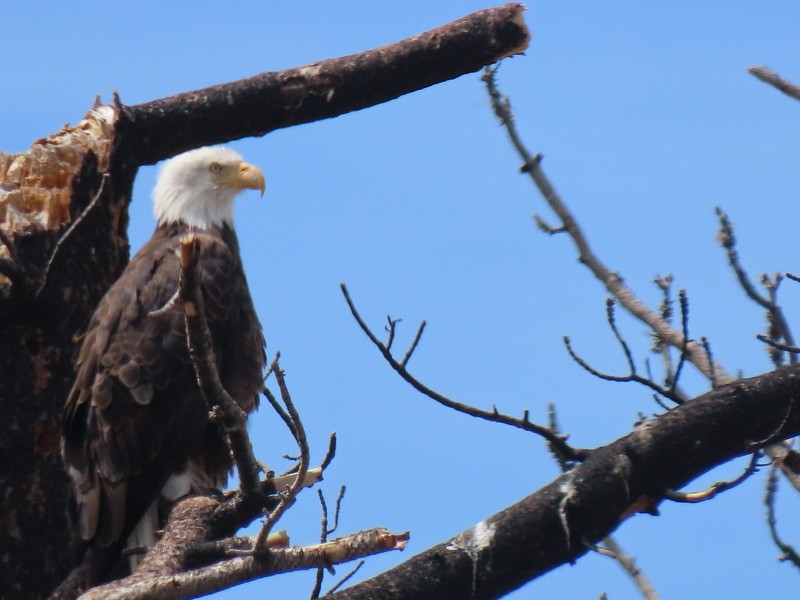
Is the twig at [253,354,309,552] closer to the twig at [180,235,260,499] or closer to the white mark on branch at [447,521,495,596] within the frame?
the twig at [180,235,260,499]

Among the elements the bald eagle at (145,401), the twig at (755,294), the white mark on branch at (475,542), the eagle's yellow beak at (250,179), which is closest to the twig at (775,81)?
the twig at (755,294)

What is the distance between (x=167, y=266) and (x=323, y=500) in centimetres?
173

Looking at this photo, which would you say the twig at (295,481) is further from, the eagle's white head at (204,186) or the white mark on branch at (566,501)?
the eagle's white head at (204,186)

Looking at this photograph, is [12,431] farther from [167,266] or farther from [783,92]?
[783,92]

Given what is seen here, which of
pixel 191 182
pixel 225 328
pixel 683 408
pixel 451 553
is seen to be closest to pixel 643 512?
pixel 683 408

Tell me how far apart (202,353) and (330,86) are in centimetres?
246

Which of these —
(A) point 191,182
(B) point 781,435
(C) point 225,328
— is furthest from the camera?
(A) point 191,182

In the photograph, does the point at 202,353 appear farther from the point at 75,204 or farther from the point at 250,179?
the point at 250,179

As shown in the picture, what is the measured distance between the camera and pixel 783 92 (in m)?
3.77

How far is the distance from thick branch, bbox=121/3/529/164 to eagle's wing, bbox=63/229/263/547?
0.75 m

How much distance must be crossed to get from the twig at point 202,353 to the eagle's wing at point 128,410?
1583 mm

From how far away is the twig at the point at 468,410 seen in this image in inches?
143

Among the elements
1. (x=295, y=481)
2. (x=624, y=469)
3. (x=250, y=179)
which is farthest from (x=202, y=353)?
(x=250, y=179)

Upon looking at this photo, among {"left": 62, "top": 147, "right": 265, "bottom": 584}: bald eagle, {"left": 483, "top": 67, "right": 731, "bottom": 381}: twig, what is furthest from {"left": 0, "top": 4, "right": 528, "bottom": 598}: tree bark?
{"left": 483, "top": 67, "right": 731, "bottom": 381}: twig
